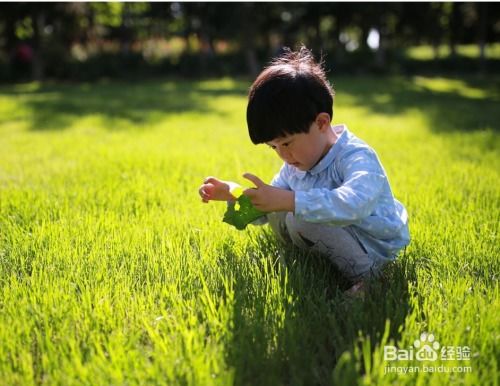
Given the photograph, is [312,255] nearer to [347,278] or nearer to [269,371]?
[347,278]

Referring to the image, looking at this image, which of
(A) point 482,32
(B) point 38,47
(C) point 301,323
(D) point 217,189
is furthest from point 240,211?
(A) point 482,32

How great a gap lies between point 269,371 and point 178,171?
261cm

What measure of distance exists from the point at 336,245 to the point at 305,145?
0.43 meters

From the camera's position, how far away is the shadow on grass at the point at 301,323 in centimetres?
135

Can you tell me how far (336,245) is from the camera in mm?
1941

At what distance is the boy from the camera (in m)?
1.69

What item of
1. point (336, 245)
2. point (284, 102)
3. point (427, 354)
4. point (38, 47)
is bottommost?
point (427, 354)

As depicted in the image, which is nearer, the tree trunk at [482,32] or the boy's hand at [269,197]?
the boy's hand at [269,197]

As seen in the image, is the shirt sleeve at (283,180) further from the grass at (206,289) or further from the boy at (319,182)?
the grass at (206,289)

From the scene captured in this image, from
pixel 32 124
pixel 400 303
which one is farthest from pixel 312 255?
pixel 32 124

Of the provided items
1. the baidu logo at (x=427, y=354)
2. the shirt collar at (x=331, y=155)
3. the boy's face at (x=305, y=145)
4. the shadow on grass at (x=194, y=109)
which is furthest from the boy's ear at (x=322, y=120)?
the shadow on grass at (x=194, y=109)

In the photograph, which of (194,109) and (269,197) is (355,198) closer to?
(269,197)

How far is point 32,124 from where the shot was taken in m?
7.12

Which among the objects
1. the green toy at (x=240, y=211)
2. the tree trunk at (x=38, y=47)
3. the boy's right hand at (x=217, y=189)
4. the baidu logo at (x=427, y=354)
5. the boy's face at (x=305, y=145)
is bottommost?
the baidu logo at (x=427, y=354)
